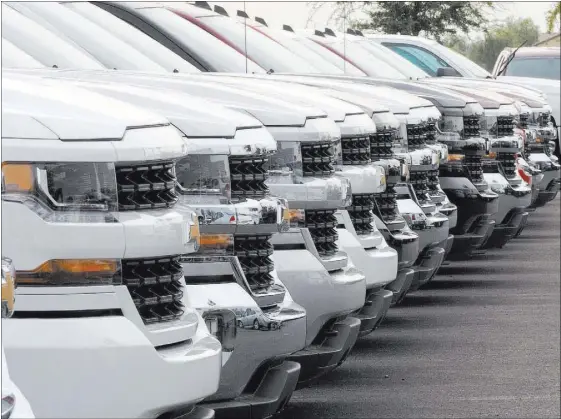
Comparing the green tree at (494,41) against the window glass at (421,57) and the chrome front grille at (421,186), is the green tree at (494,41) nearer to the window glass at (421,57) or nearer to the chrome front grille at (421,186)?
the window glass at (421,57)

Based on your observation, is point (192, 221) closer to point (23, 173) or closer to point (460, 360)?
point (23, 173)

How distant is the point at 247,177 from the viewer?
21.0 feet

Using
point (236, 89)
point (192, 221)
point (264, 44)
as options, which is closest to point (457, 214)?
point (264, 44)

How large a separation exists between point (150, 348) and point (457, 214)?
8600 millimetres

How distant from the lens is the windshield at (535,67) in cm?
2634

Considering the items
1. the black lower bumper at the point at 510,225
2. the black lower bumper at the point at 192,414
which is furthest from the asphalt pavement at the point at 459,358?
the black lower bumper at the point at 192,414

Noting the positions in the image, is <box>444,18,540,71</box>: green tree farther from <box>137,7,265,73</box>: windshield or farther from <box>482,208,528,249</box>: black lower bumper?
<box>137,7,265,73</box>: windshield

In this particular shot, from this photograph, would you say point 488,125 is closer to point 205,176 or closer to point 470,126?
point 470,126

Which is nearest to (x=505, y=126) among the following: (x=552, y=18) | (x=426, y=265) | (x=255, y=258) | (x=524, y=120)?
(x=524, y=120)

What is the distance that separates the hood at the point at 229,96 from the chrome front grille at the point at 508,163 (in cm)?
722

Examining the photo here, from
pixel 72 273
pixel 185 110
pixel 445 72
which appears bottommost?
pixel 445 72

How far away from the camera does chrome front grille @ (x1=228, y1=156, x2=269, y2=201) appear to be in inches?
251

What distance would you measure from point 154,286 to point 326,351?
7.72ft

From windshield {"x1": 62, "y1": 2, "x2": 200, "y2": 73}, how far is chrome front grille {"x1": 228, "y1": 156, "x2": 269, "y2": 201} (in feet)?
10.1
